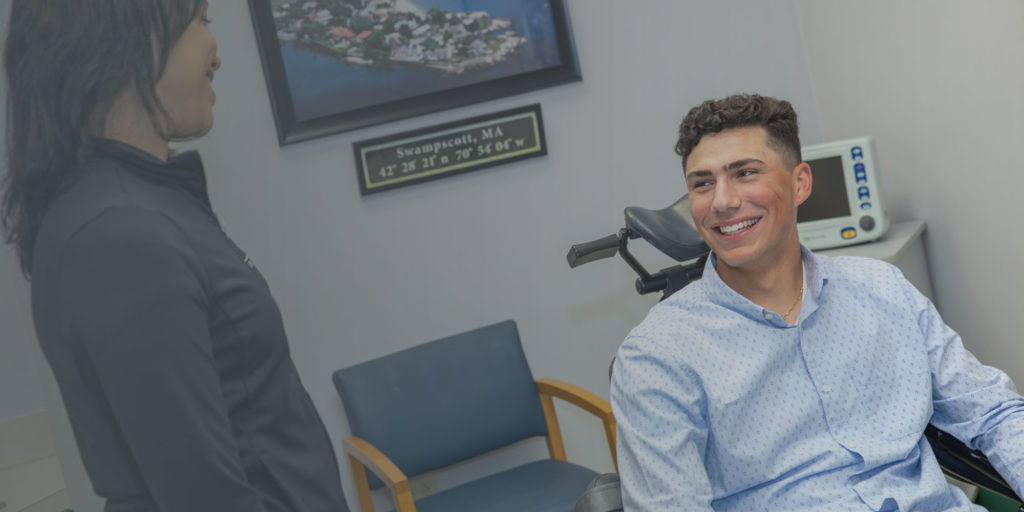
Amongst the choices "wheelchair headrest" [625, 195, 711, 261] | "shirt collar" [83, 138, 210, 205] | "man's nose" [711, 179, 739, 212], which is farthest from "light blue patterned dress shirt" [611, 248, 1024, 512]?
"shirt collar" [83, 138, 210, 205]

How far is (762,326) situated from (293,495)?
96 cm

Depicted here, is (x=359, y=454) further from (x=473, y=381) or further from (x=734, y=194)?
(x=734, y=194)

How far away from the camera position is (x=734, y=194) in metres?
1.71

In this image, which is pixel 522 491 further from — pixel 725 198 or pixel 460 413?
pixel 725 198

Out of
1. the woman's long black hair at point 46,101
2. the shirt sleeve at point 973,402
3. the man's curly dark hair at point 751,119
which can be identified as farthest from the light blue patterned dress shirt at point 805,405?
the woman's long black hair at point 46,101

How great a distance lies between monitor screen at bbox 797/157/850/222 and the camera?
2.80 m

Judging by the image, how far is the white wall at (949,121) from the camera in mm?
2420

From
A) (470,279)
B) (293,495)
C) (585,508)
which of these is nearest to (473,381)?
(470,279)

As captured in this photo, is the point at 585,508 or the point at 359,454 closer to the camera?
the point at 585,508

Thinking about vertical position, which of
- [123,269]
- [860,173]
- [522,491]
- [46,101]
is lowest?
[522,491]

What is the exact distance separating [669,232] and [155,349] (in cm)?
109

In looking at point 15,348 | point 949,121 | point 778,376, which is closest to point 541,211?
point 949,121

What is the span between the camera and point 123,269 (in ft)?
5.53

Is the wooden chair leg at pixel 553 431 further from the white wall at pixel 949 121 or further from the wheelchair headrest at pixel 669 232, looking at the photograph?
the white wall at pixel 949 121
